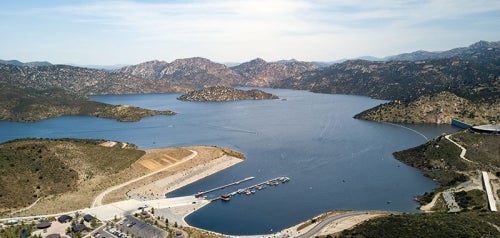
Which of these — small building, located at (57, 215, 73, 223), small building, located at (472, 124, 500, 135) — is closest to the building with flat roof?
small building, located at (472, 124, 500, 135)

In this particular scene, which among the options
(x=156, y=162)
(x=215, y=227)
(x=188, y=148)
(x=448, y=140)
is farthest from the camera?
(x=188, y=148)

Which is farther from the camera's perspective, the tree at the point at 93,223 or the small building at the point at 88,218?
the small building at the point at 88,218

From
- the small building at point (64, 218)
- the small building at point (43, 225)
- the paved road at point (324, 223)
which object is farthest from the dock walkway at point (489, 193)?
the small building at point (43, 225)

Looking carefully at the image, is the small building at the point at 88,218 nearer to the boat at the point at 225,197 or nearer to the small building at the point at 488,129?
the boat at the point at 225,197

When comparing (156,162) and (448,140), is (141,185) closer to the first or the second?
(156,162)

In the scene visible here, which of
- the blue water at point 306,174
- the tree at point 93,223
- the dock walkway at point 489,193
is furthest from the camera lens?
the blue water at point 306,174

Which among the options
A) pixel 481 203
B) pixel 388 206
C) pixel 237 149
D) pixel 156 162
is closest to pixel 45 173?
pixel 156 162

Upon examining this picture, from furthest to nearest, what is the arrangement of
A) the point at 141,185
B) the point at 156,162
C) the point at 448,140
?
the point at 448,140 < the point at 156,162 < the point at 141,185

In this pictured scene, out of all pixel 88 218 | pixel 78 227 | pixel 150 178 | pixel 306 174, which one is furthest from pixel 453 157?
pixel 78 227
